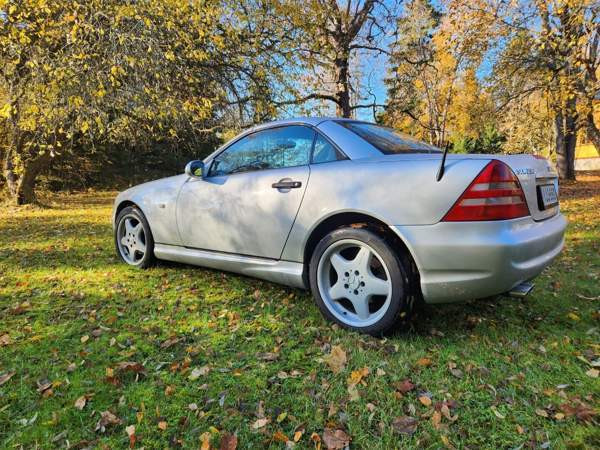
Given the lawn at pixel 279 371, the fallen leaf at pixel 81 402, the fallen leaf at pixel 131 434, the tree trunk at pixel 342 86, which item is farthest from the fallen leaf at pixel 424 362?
the tree trunk at pixel 342 86

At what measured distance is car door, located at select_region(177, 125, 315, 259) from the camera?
10.4 ft

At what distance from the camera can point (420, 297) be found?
8.96ft

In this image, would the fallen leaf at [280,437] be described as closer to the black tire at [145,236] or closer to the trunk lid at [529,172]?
the trunk lid at [529,172]

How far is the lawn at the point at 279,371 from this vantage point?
6.33 feet

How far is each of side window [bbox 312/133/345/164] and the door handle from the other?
0.22 m

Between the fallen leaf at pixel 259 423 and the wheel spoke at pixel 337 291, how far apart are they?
1.12 meters

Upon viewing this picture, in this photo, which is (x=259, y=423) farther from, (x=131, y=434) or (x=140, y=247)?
(x=140, y=247)

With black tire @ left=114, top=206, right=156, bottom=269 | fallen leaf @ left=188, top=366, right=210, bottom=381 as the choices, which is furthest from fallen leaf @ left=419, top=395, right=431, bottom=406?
black tire @ left=114, top=206, right=156, bottom=269

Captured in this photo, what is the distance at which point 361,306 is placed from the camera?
113 inches

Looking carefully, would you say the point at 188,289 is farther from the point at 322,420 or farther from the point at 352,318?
the point at 322,420

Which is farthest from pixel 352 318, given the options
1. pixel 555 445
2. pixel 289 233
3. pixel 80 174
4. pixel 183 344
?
pixel 80 174

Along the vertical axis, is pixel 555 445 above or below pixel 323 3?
below

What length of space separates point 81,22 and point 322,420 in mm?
6792

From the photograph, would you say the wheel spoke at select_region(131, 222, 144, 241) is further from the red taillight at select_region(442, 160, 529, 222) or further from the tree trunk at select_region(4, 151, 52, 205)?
the tree trunk at select_region(4, 151, 52, 205)
